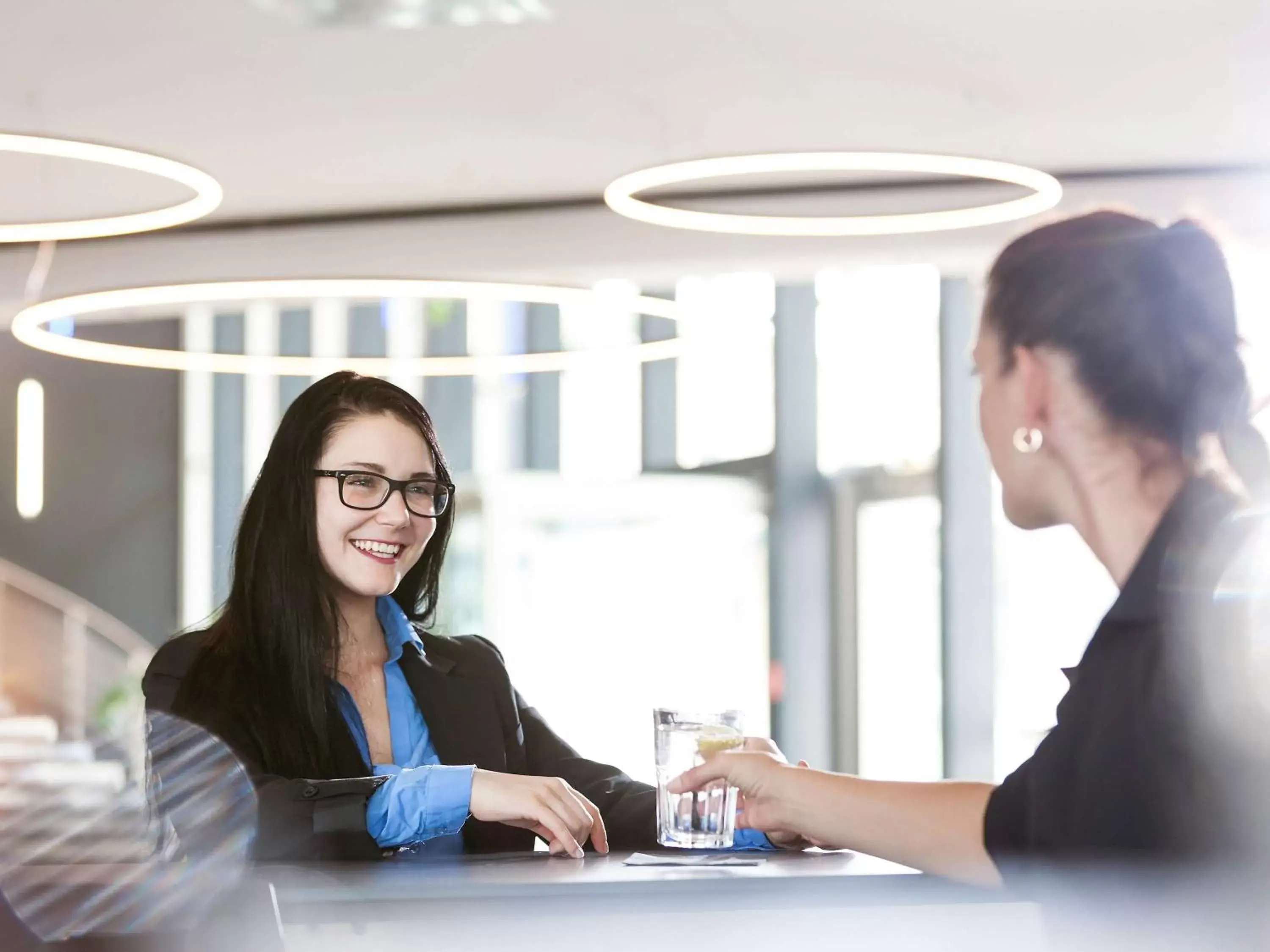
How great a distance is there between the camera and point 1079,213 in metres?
1.26

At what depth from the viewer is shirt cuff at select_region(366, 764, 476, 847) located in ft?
5.21

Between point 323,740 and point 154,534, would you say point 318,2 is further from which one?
point 154,534

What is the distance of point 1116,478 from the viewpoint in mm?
1193

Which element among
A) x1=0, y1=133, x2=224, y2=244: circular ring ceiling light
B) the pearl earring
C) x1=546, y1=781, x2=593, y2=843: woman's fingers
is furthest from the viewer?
x1=0, y1=133, x2=224, y2=244: circular ring ceiling light

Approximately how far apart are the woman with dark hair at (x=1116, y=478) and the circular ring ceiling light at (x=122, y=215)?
6.46ft

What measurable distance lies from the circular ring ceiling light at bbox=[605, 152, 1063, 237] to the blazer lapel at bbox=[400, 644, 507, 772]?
1123mm

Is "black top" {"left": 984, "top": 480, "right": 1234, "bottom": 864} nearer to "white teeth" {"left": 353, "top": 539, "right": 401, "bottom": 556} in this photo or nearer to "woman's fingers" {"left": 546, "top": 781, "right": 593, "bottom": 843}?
"woman's fingers" {"left": 546, "top": 781, "right": 593, "bottom": 843}

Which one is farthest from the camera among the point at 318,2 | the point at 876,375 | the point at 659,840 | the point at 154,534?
the point at 154,534

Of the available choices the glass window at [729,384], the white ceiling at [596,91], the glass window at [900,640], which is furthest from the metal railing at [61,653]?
the white ceiling at [596,91]

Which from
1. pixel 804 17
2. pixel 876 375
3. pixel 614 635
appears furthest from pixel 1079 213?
pixel 614 635

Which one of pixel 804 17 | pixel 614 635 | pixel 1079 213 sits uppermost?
pixel 804 17

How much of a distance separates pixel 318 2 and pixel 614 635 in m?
4.65

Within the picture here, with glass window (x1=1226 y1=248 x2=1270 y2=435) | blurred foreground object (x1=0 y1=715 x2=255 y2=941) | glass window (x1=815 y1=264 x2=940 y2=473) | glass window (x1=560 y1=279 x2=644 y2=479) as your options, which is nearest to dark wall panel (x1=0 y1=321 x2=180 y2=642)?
glass window (x1=560 y1=279 x2=644 y2=479)

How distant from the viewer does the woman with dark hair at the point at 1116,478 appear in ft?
3.66
